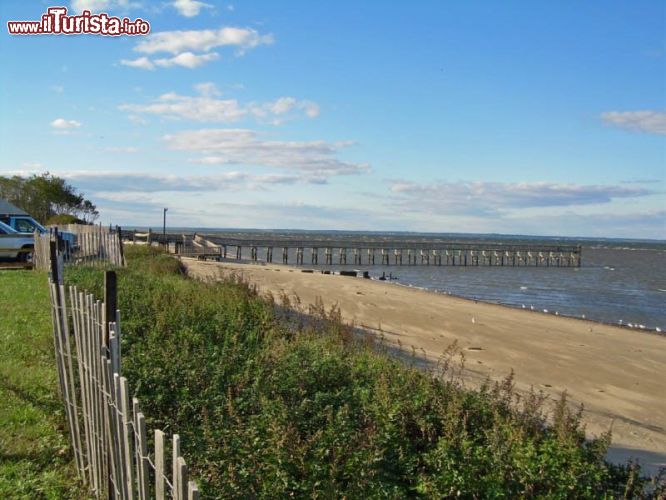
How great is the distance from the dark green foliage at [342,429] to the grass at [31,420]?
0.79 meters

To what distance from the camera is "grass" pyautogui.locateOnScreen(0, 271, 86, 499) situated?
4.91 m

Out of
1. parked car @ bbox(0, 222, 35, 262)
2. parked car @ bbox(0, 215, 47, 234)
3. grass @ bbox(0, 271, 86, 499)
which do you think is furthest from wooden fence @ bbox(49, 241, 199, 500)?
parked car @ bbox(0, 215, 47, 234)

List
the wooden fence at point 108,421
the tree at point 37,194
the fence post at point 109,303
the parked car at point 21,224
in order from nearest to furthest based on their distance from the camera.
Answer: the wooden fence at point 108,421
the fence post at point 109,303
the parked car at point 21,224
the tree at point 37,194

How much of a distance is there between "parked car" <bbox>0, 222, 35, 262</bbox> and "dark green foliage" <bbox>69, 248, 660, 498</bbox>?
50.5ft

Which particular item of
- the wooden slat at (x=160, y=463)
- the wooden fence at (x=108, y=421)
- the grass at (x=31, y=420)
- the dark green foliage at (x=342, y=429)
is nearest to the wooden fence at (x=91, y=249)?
the grass at (x=31, y=420)

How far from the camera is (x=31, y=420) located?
6094mm

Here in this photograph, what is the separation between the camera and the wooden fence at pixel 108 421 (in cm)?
309

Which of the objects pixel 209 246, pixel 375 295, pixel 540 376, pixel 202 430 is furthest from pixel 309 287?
pixel 209 246

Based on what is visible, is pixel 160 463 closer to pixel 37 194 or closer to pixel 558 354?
pixel 558 354

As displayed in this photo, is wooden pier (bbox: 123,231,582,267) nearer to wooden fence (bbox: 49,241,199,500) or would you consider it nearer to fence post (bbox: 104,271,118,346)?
wooden fence (bbox: 49,241,199,500)

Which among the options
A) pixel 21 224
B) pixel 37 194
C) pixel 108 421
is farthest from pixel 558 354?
pixel 37 194

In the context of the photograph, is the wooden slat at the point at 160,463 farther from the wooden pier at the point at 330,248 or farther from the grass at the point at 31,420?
the wooden pier at the point at 330,248

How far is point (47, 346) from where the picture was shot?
847cm

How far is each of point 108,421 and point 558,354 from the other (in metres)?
11.8
